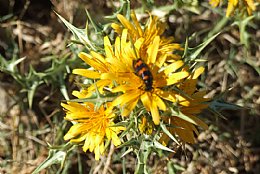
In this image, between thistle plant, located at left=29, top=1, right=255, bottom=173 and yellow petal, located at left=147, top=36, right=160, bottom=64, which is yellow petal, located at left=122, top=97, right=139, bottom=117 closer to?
thistle plant, located at left=29, top=1, right=255, bottom=173

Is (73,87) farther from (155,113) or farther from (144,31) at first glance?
(155,113)

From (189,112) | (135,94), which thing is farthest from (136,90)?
(189,112)

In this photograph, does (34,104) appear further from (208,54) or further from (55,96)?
(208,54)

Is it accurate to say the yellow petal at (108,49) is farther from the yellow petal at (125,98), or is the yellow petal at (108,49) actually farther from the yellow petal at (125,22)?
the yellow petal at (125,98)

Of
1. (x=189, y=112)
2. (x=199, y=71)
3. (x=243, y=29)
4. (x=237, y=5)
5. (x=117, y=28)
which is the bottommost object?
(x=189, y=112)

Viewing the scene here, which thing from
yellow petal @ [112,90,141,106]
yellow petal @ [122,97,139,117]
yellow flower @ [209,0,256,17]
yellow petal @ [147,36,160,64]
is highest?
yellow flower @ [209,0,256,17]

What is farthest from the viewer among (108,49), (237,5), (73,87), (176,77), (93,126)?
(73,87)

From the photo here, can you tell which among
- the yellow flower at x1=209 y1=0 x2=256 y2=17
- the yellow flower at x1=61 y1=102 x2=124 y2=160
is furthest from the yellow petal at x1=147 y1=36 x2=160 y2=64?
the yellow flower at x1=209 y1=0 x2=256 y2=17

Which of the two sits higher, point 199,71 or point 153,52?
point 153,52

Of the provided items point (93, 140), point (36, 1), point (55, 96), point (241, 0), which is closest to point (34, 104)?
point (55, 96)
